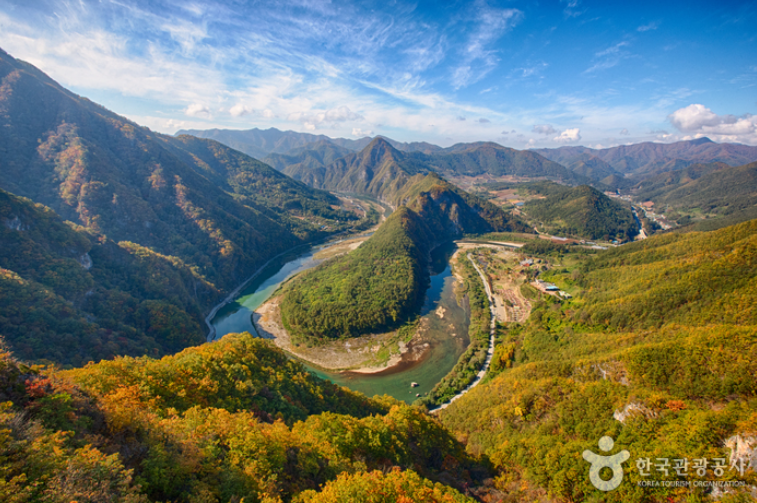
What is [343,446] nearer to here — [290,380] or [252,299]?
[290,380]

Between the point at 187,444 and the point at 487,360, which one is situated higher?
the point at 187,444

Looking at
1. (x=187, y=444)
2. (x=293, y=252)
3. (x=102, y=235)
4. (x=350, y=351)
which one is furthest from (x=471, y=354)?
(x=293, y=252)

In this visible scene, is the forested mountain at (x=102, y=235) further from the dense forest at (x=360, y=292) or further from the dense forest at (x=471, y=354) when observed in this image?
the dense forest at (x=471, y=354)

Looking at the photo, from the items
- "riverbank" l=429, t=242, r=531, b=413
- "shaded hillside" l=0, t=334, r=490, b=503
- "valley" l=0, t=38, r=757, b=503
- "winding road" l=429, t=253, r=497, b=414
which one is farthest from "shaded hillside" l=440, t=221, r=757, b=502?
"shaded hillside" l=0, t=334, r=490, b=503

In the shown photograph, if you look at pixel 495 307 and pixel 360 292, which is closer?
pixel 495 307

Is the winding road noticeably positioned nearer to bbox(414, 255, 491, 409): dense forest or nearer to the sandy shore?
bbox(414, 255, 491, 409): dense forest

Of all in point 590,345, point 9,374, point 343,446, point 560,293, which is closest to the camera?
point 9,374

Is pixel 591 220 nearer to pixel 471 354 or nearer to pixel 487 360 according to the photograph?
pixel 487 360

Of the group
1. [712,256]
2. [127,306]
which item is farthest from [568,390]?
[127,306]
